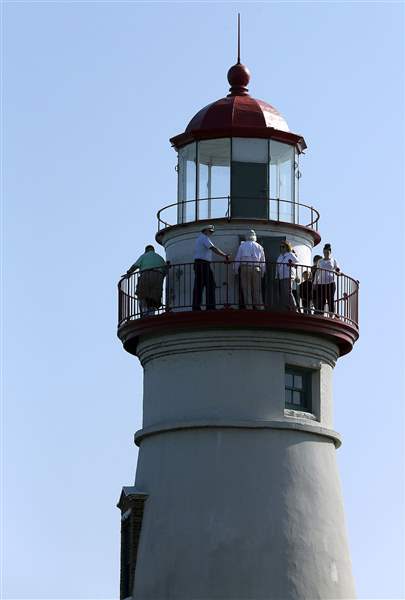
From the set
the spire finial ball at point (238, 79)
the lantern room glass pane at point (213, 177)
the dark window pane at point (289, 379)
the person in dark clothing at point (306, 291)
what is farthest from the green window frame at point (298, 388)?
the spire finial ball at point (238, 79)

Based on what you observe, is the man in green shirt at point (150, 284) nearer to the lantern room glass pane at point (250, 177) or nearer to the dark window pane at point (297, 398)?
the lantern room glass pane at point (250, 177)

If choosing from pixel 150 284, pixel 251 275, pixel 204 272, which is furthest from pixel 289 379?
pixel 150 284

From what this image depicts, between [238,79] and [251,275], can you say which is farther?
[238,79]

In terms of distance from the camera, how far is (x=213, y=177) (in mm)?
33844

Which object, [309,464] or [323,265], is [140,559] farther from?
[323,265]

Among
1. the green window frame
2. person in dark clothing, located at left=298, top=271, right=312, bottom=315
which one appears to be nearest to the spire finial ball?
person in dark clothing, located at left=298, top=271, right=312, bottom=315

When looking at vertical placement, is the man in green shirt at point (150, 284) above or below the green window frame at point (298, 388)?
above

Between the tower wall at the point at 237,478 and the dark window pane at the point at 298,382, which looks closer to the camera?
the tower wall at the point at 237,478

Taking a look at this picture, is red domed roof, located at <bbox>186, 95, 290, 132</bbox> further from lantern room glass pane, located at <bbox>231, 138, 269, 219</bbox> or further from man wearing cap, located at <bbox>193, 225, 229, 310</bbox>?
man wearing cap, located at <bbox>193, 225, 229, 310</bbox>

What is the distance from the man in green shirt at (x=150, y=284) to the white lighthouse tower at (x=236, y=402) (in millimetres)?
174

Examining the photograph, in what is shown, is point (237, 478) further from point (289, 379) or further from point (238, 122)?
point (238, 122)

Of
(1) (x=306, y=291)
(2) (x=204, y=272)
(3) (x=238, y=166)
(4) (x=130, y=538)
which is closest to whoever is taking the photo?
(2) (x=204, y=272)

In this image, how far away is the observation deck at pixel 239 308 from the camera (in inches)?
1271

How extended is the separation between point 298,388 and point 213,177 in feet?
13.2
